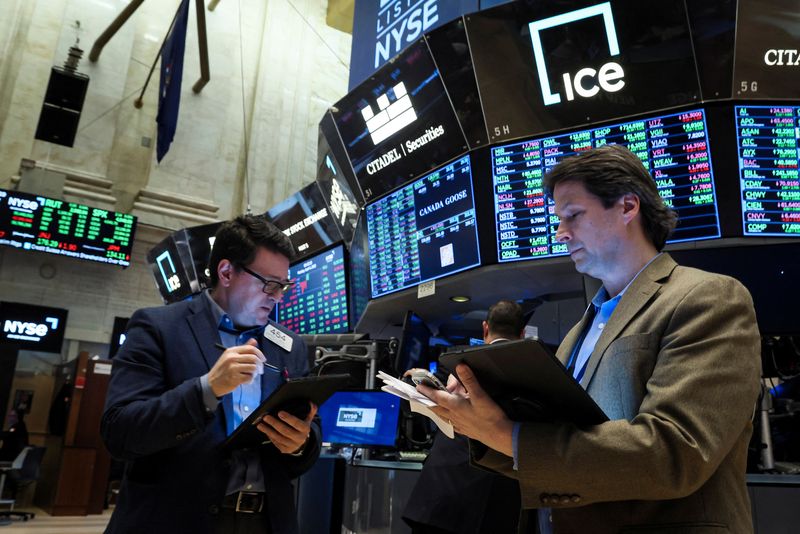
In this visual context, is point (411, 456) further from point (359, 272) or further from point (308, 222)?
point (308, 222)

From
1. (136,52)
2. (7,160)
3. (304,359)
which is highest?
(136,52)

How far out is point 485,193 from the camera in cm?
440

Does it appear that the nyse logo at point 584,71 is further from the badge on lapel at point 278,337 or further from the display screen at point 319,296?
the display screen at point 319,296

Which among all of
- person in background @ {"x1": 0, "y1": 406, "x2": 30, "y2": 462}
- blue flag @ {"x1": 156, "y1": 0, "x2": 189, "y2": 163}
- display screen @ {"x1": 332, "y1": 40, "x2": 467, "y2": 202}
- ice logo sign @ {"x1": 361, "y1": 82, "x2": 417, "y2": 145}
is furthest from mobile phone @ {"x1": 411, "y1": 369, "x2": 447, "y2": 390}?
person in background @ {"x1": 0, "y1": 406, "x2": 30, "y2": 462}

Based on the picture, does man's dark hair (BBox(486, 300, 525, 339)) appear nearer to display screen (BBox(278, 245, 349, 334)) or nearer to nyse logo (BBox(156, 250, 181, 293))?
display screen (BBox(278, 245, 349, 334))

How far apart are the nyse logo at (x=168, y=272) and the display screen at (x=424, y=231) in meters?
5.29

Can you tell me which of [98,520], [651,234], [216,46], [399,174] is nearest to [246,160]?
[216,46]

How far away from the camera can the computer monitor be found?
4688 mm

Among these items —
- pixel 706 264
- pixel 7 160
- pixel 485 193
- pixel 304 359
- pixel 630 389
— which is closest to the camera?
pixel 630 389

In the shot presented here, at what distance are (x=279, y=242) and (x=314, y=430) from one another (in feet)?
2.48

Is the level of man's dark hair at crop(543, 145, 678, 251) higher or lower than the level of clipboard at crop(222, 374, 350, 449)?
higher

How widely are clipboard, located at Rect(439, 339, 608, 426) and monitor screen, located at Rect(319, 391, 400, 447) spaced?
2.44 metres

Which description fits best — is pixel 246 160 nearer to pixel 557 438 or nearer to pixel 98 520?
pixel 98 520

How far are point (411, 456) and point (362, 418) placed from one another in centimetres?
39
